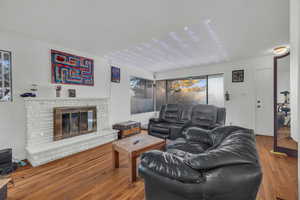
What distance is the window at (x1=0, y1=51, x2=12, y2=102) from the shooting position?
2.31 m

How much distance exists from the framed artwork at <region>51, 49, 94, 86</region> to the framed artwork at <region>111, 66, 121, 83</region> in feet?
2.24

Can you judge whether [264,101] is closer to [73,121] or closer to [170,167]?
[170,167]

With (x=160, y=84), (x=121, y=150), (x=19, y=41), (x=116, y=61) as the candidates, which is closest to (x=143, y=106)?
(x=160, y=84)

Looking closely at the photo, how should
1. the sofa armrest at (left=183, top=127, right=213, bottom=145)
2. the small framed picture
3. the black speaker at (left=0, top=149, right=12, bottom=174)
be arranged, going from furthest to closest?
the small framed picture → the sofa armrest at (left=183, top=127, right=213, bottom=145) → the black speaker at (left=0, top=149, right=12, bottom=174)

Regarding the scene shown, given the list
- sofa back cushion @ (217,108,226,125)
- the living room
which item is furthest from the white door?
sofa back cushion @ (217,108,226,125)

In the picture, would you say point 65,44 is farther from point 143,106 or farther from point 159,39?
point 143,106

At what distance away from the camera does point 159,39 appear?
9.18 ft

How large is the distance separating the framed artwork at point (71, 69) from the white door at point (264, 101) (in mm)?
4917

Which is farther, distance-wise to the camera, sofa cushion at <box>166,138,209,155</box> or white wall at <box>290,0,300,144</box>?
sofa cushion at <box>166,138,209,155</box>

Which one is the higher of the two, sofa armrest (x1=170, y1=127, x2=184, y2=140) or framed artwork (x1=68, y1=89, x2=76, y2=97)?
framed artwork (x1=68, y1=89, x2=76, y2=97)

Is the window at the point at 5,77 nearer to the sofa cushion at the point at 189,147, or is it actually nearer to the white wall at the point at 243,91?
the sofa cushion at the point at 189,147

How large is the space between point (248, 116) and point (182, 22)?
146 inches

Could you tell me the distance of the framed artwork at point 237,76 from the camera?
4.24 metres

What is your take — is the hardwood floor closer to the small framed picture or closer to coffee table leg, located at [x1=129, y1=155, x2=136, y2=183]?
coffee table leg, located at [x1=129, y1=155, x2=136, y2=183]
